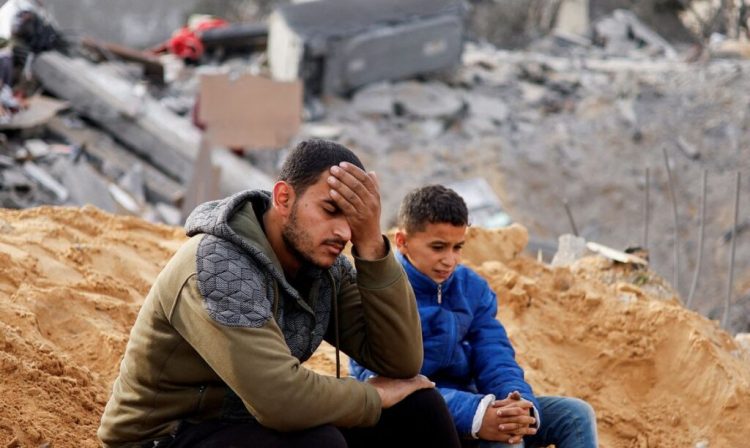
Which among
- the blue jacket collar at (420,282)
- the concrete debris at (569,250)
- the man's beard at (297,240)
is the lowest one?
the concrete debris at (569,250)

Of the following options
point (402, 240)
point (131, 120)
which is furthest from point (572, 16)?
point (402, 240)

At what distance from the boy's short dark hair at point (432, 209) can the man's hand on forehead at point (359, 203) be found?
695 mm

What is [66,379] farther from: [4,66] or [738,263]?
[738,263]

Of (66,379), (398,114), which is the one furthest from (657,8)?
(66,379)

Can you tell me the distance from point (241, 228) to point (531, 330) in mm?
2440

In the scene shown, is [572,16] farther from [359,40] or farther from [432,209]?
[432,209]

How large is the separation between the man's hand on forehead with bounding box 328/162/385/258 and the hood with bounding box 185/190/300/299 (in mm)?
236

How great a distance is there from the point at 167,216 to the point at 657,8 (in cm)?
1412

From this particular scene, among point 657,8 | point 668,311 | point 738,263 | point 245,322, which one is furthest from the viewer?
point 657,8

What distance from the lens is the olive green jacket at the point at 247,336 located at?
8.46 feet

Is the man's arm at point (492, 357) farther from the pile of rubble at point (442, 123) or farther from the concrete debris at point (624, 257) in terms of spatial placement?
the pile of rubble at point (442, 123)

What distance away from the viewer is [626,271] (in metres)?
5.41

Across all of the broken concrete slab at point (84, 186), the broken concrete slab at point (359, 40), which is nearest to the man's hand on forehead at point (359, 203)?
the broken concrete slab at point (84, 186)

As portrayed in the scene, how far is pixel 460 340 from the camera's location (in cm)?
366
